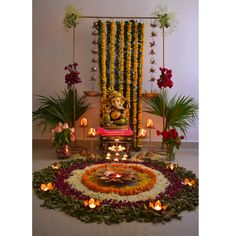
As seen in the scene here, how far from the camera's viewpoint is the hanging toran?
505 centimetres

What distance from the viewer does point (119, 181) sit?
3164mm

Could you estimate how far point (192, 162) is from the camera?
4336 millimetres

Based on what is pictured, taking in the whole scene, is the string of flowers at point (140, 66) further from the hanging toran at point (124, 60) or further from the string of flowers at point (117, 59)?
the string of flowers at point (117, 59)

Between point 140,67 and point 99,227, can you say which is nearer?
point 99,227

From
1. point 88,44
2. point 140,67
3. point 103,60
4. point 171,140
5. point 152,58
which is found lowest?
point 171,140

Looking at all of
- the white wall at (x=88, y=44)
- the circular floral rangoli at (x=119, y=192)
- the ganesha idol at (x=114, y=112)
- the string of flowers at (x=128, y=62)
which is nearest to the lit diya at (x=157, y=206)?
the circular floral rangoli at (x=119, y=192)

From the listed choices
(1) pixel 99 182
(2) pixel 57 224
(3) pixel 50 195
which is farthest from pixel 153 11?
(2) pixel 57 224

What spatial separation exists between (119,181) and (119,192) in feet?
0.76

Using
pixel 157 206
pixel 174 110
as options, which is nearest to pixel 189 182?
pixel 157 206

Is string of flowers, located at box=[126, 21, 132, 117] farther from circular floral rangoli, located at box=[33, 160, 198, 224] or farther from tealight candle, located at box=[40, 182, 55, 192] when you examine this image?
tealight candle, located at box=[40, 182, 55, 192]

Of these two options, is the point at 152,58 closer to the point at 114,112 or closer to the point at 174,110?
the point at 174,110

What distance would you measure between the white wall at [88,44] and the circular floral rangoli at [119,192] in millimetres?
1998

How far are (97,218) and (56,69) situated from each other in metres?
3.86
